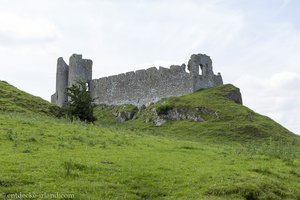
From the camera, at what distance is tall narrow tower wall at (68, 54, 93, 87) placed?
8931 centimetres

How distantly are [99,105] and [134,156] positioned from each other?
6344 cm

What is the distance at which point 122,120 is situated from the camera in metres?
73.9

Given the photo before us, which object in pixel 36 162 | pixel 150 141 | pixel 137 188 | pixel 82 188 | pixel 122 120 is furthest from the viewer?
pixel 122 120

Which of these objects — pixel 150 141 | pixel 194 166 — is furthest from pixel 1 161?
pixel 150 141

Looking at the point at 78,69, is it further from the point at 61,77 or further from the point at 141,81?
the point at 141,81

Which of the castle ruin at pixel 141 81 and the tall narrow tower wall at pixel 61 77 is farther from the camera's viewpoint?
the tall narrow tower wall at pixel 61 77

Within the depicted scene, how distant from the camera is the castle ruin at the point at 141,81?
237ft

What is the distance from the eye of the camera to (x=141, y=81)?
261ft

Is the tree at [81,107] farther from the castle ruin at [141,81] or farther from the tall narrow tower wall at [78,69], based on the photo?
the tall narrow tower wall at [78,69]

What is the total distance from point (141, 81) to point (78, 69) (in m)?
15.8

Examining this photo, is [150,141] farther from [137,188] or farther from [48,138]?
[137,188]

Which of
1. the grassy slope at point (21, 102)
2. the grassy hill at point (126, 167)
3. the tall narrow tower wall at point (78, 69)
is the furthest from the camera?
the tall narrow tower wall at point (78, 69)

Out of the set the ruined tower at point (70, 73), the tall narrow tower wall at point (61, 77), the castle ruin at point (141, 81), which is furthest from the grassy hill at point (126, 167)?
the tall narrow tower wall at point (61, 77)

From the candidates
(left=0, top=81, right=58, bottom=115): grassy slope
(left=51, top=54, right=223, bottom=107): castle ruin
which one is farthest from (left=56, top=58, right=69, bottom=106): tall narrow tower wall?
(left=0, top=81, right=58, bottom=115): grassy slope
